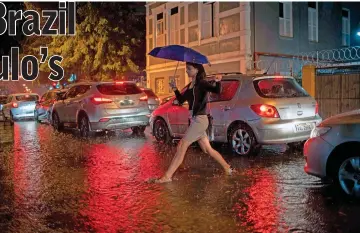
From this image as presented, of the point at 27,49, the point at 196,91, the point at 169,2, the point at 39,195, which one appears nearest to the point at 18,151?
the point at 39,195

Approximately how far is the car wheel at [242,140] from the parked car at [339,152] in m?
2.77

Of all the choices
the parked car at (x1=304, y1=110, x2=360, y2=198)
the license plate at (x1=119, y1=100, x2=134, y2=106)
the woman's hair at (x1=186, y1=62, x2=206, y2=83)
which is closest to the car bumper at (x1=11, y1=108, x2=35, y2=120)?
the license plate at (x1=119, y1=100, x2=134, y2=106)

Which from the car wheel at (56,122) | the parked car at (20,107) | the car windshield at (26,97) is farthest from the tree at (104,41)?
the car wheel at (56,122)

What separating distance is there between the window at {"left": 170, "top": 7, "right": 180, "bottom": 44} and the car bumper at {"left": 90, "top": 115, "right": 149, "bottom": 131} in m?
10.5

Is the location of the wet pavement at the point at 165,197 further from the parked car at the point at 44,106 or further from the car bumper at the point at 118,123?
the parked car at the point at 44,106

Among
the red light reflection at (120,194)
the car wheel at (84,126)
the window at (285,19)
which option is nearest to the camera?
the red light reflection at (120,194)

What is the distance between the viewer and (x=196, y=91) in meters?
6.80

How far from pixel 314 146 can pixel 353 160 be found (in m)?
0.57

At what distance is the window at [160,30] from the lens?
2433 cm

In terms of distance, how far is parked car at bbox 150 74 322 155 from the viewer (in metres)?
8.47

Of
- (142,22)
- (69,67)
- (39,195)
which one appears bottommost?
(39,195)

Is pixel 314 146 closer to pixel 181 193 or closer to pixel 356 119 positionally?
pixel 356 119

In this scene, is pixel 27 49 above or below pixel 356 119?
above

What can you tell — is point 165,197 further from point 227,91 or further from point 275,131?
point 227,91
